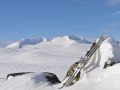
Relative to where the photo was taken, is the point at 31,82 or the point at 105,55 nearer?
the point at 105,55

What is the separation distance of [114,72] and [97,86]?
60cm

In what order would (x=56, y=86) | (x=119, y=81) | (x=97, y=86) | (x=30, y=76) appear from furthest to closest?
(x=30, y=76)
(x=56, y=86)
(x=97, y=86)
(x=119, y=81)

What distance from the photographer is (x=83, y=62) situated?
484 inches

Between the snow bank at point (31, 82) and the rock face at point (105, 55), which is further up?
the rock face at point (105, 55)

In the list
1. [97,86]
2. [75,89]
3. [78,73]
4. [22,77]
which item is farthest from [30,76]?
[97,86]

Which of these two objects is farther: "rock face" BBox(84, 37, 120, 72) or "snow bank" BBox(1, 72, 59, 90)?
"snow bank" BBox(1, 72, 59, 90)

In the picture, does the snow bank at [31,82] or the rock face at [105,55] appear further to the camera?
the snow bank at [31,82]

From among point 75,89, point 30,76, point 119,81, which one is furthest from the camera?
point 30,76

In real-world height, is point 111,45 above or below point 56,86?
above

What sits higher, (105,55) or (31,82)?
(105,55)

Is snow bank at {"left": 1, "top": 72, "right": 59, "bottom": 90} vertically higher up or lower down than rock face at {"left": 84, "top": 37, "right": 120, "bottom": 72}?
lower down

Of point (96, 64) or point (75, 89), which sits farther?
point (96, 64)

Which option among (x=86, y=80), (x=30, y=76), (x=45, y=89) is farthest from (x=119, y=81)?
(x=30, y=76)

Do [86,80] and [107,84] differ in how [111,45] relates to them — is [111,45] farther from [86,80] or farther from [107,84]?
[107,84]
